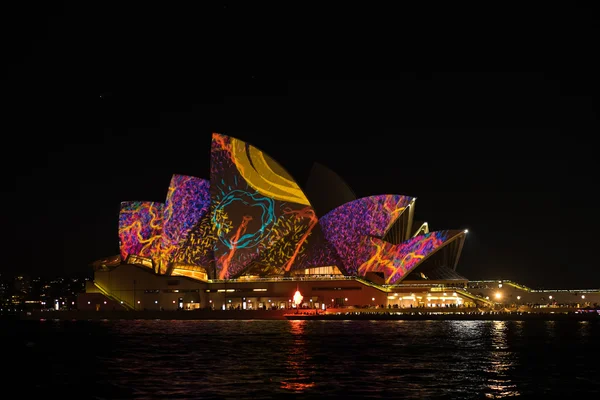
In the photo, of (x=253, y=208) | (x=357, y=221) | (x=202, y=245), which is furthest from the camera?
(x=202, y=245)

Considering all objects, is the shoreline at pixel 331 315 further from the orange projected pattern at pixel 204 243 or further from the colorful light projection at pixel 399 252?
the orange projected pattern at pixel 204 243

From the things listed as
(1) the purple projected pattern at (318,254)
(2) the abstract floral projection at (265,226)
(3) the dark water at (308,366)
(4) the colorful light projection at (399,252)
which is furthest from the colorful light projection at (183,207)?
(3) the dark water at (308,366)

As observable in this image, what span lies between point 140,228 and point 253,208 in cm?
1511

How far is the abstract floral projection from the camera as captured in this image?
266 feet

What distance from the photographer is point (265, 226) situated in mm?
83188

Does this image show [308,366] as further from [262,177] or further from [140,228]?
[140,228]

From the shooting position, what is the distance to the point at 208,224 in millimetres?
85062

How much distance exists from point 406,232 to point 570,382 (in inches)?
2071

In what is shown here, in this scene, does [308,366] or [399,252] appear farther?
[399,252]

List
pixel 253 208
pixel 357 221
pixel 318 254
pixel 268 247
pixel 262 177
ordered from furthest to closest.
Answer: pixel 318 254 < pixel 268 247 < pixel 253 208 < pixel 357 221 < pixel 262 177

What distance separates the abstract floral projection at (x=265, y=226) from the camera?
81062 mm

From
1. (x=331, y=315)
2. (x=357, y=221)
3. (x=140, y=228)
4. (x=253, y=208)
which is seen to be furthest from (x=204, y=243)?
(x=357, y=221)

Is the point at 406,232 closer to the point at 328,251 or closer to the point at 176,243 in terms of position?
the point at 328,251

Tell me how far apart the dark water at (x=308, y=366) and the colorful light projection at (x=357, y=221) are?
2378cm
